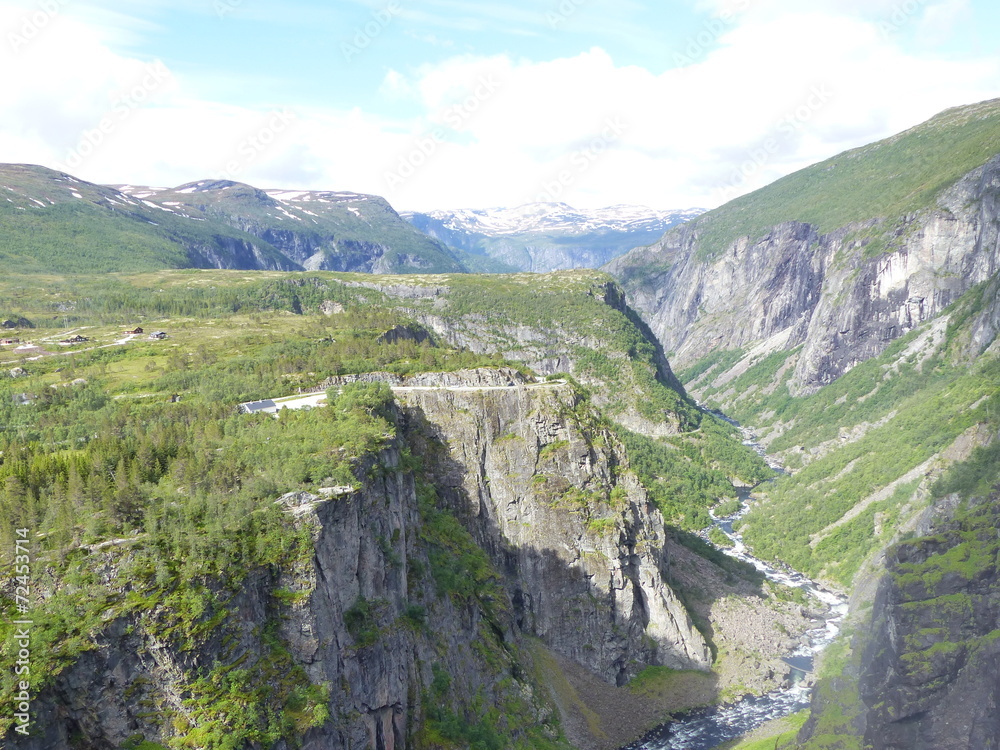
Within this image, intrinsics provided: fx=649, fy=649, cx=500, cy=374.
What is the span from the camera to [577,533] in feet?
260

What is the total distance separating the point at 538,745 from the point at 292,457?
1355 inches

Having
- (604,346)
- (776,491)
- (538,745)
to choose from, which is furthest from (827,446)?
(538,745)

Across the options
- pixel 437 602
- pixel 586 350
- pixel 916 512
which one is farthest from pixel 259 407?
pixel 586 350

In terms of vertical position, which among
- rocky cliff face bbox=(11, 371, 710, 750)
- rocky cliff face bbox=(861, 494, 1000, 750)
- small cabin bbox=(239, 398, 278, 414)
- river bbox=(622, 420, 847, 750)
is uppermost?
small cabin bbox=(239, 398, 278, 414)

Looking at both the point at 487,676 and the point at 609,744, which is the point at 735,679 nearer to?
the point at 609,744

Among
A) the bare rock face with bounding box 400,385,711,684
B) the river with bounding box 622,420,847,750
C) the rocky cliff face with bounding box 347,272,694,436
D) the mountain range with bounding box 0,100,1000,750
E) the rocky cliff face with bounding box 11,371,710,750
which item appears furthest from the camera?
the rocky cliff face with bounding box 347,272,694,436

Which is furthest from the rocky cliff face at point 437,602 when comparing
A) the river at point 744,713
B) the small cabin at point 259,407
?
the small cabin at point 259,407

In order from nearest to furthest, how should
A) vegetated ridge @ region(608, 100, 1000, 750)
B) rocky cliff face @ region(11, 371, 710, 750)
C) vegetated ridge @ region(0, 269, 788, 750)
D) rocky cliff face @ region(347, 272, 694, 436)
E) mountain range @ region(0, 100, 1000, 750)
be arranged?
rocky cliff face @ region(11, 371, 710, 750), vegetated ridge @ region(0, 269, 788, 750), mountain range @ region(0, 100, 1000, 750), vegetated ridge @ region(608, 100, 1000, 750), rocky cliff face @ region(347, 272, 694, 436)

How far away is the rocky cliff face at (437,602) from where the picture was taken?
30.7 metres

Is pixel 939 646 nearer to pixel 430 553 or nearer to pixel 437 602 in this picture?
pixel 437 602

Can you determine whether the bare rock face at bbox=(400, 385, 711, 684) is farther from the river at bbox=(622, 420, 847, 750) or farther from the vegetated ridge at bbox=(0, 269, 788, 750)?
the river at bbox=(622, 420, 847, 750)

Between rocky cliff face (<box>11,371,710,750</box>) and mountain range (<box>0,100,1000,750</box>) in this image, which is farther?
mountain range (<box>0,100,1000,750</box>)

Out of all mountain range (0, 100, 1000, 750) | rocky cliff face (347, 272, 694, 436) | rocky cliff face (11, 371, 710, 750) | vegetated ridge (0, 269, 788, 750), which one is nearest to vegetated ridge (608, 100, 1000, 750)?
mountain range (0, 100, 1000, 750)

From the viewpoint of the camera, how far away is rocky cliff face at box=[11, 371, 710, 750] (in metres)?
30.7
